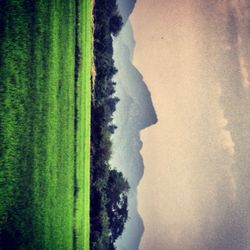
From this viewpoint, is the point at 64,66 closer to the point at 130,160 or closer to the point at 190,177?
the point at 130,160

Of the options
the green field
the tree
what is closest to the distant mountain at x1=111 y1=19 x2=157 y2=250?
the tree

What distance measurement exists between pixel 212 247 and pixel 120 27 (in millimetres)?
8670

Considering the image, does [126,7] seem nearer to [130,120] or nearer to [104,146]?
[130,120]

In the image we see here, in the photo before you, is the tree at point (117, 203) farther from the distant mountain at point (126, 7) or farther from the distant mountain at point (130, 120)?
the distant mountain at point (126, 7)

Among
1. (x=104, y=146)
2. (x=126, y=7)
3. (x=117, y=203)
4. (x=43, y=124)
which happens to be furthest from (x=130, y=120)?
(x=43, y=124)

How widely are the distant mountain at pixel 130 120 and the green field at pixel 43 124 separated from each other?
401 centimetres

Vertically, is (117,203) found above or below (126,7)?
below

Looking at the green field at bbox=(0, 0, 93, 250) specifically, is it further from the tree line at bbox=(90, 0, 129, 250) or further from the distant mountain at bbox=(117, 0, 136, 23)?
the distant mountain at bbox=(117, 0, 136, 23)

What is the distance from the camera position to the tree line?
1049 centimetres

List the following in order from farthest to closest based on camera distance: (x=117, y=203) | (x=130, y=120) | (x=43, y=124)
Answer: (x=130, y=120) → (x=117, y=203) → (x=43, y=124)

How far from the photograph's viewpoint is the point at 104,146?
10750 mm

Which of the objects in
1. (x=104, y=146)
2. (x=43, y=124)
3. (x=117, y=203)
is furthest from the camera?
(x=117, y=203)

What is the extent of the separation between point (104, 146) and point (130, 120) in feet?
8.69

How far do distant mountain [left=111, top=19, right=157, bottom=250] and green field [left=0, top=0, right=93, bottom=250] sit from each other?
4012 millimetres
